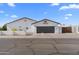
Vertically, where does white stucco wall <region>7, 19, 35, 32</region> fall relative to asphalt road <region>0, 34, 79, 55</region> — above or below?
above

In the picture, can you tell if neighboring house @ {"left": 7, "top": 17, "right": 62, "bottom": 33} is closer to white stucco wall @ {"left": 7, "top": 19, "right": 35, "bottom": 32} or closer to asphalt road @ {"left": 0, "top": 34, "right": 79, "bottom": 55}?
white stucco wall @ {"left": 7, "top": 19, "right": 35, "bottom": 32}

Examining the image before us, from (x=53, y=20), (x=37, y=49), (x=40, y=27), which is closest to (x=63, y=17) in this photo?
(x=53, y=20)

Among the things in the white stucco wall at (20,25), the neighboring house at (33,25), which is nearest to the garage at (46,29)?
the neighboring house at (33,25)

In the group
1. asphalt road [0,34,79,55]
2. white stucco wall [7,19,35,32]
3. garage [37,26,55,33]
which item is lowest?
asphalt road [0,34,79,55]

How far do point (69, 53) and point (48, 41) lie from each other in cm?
43

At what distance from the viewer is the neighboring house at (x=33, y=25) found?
3457mm

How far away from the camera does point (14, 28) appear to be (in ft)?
11.4

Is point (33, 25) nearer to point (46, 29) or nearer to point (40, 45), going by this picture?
point (46, 29)

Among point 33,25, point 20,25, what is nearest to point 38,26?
point 33,25

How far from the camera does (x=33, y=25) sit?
3.46m

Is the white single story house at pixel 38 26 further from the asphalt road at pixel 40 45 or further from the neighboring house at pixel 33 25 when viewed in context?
the asphalt road at pixel 40 45

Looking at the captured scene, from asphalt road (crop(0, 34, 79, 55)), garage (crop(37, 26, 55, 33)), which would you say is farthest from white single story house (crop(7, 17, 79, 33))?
asphalt road (crop(0, 34, 79, 55))

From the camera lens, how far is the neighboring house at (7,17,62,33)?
3457 mm
